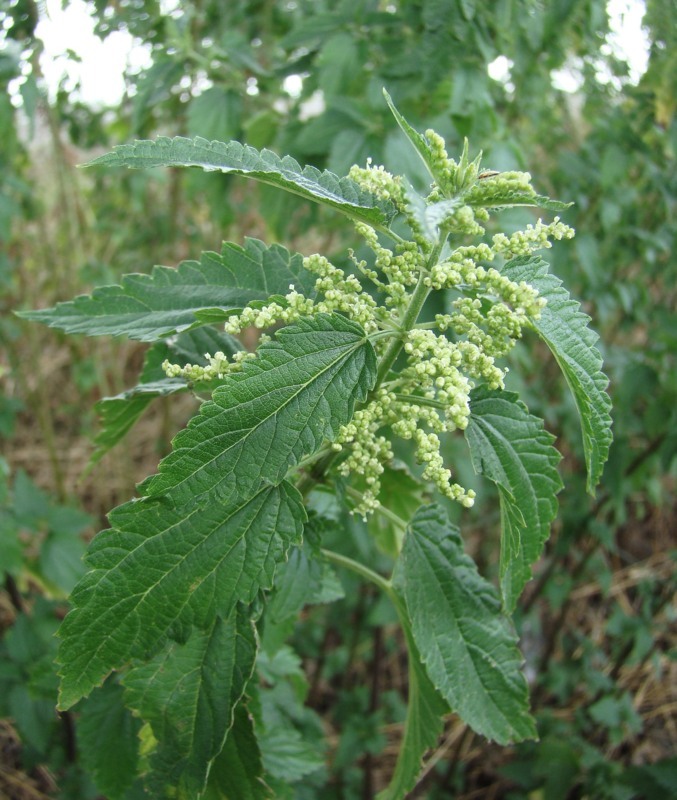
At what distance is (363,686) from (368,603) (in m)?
0.46

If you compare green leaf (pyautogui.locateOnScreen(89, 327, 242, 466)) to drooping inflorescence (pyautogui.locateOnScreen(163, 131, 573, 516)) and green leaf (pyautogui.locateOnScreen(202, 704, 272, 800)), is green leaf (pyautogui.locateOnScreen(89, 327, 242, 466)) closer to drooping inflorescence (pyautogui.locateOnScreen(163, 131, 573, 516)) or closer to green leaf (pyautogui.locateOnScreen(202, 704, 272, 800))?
drooping inflorescence (pyautogui.locateOnScreen(163, 131, 573, 516))

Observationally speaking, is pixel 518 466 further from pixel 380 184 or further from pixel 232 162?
pixel 232 162

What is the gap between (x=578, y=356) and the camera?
1.13 meters

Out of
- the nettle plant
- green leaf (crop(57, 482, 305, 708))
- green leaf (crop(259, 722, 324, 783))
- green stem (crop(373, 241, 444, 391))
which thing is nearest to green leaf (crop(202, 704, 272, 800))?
the nettle plant

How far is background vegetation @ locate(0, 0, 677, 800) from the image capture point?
246 cm

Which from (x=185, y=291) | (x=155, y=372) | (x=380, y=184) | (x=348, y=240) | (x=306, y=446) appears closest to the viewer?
(x=306, y=446)

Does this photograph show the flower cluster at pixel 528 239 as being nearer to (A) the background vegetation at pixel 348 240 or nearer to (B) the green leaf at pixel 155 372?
(B) the green leaf at pixel 155 372

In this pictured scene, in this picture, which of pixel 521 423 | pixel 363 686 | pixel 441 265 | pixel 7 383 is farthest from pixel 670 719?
pixel 7 383

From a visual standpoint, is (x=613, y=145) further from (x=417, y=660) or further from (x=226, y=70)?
(x=417, y=660)

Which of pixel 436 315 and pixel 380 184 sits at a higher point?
Result: pixel 380 184

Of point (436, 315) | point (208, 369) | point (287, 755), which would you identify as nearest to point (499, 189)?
point (436, 315)

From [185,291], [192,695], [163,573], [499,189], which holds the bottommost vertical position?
[192,695]

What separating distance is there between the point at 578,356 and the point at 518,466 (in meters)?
0.22

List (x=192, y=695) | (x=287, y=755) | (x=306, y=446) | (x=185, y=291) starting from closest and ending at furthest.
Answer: (x=306, y=446) < (x=192, y=695) < (x=185, y=291) < (x=287, y=755)
